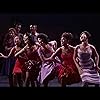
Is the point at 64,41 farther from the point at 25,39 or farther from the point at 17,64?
the point at 17,64

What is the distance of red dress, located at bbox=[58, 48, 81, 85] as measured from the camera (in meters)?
2.62

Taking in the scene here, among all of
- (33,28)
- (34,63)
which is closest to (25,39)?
(33,28)

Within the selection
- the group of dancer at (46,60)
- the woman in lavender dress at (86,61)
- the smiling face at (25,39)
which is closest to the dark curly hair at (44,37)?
the group of dancer at (46,60)

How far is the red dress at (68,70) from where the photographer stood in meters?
2.62

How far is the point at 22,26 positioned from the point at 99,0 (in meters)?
0.85

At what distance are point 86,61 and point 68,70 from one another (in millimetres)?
210

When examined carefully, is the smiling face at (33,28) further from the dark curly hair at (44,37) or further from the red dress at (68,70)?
the red dress at (68,70)

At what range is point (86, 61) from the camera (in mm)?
2602

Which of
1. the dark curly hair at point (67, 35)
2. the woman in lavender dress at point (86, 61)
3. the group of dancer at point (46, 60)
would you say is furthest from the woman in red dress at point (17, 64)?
the woman in lavender dress at point (86, 61)

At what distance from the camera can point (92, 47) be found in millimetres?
2584

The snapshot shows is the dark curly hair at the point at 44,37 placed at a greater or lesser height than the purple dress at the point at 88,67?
greater

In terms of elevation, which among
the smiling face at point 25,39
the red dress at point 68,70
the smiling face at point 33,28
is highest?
the smiling face at point 33,28

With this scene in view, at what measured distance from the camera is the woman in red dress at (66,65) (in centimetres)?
261

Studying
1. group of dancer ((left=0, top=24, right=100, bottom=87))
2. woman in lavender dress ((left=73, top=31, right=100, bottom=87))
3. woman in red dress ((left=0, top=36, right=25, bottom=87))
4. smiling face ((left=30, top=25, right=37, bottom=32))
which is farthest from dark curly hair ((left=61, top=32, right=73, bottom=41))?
woman in red dress ((left=0, top=36, right=25, bottom=87))
